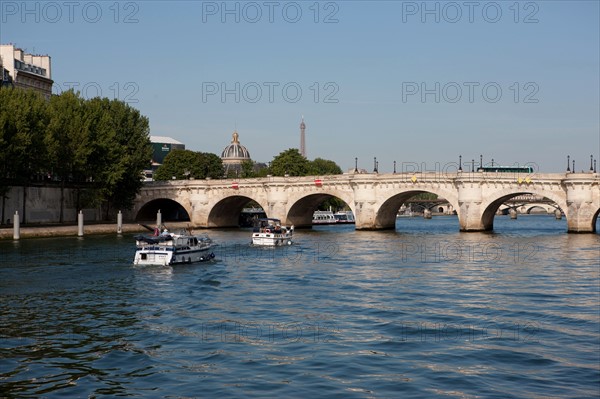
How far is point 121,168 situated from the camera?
98.0 meters

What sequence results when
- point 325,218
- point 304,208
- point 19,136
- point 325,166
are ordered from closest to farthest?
point 19,136 → point 304,208 → point 325,218 → point 325,166

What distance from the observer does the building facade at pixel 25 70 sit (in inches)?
4540

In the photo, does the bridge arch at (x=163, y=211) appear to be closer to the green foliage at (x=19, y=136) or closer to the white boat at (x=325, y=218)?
the white boat at (x=325, y=218)

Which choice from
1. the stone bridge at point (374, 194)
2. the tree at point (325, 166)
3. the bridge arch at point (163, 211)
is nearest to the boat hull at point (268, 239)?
the stone bridge at point (374, 194)

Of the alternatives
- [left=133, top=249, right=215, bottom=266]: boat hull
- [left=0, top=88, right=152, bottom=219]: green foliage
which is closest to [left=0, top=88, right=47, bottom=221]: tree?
[left=0, top=88, right=152, bottom=219]: green foliage

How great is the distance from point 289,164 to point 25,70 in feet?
154

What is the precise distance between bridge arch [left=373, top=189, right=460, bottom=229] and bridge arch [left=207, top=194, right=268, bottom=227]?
1721 cm

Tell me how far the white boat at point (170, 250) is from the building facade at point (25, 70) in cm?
6028

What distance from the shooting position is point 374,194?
97.2 m

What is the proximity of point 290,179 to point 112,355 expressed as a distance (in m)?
80.7

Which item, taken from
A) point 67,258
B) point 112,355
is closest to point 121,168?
point 67,258

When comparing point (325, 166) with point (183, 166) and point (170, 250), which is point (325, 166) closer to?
point (183, 166)

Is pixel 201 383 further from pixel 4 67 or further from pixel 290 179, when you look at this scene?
pixel 4 67

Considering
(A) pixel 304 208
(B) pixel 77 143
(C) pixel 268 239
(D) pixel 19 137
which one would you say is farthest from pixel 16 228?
(A) pixel 304 208
